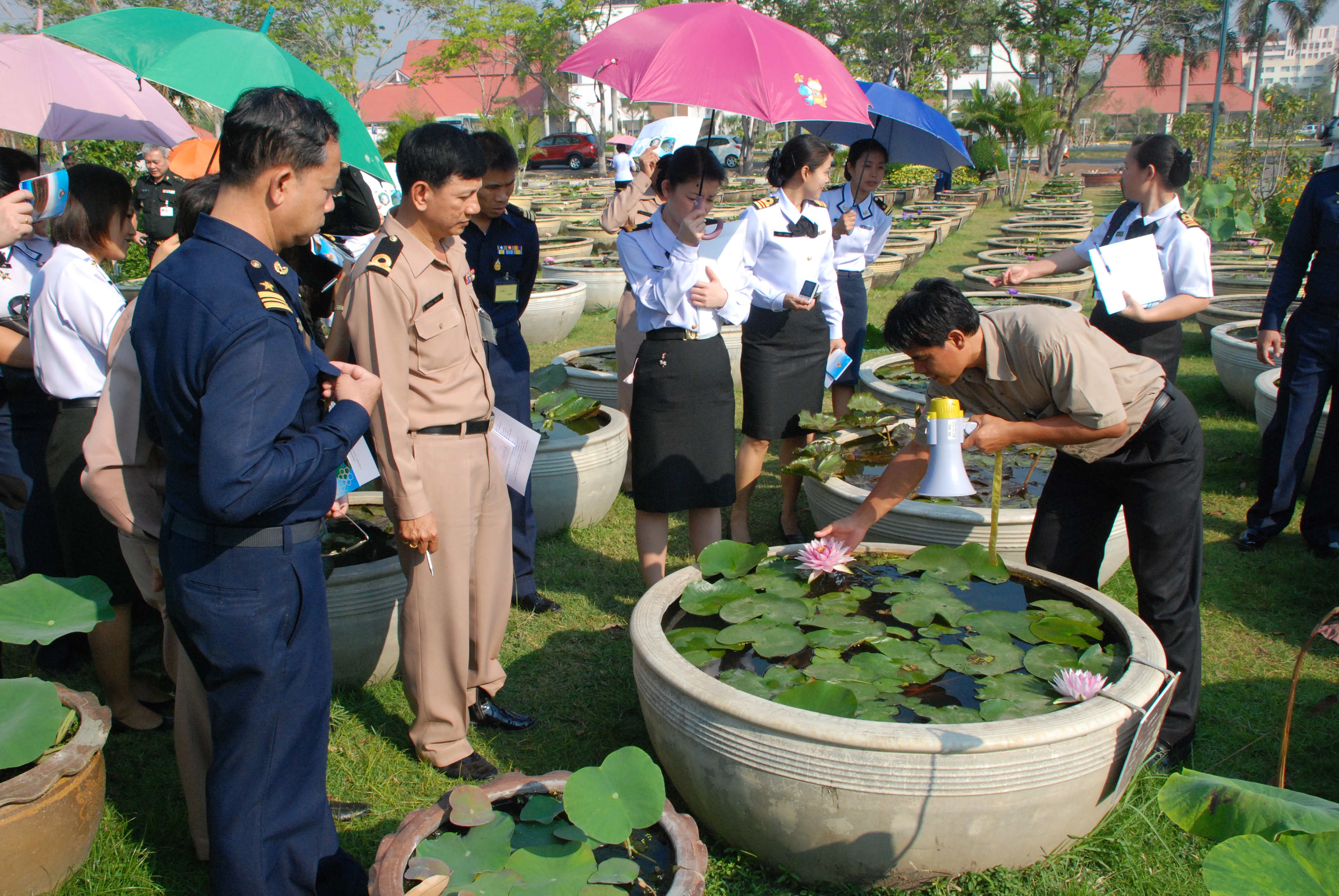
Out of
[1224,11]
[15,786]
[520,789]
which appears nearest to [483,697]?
[520,789]

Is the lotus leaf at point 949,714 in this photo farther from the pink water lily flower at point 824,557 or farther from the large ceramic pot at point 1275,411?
the large ceramic pot at point 1275,411

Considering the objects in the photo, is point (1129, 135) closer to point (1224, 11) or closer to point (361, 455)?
point (1224, 11)

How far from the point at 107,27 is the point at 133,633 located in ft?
7.02

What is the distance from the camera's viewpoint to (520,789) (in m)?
2.03

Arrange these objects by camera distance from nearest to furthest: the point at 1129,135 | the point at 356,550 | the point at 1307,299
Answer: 1. the point at 356,550
2. the point at 1307,299
3. the point at 1129,135

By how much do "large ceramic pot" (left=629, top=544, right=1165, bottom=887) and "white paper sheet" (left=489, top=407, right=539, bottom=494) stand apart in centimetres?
102

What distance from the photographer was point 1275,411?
15.0ft

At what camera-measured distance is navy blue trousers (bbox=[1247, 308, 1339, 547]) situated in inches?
162

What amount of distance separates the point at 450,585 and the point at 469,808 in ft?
2.76

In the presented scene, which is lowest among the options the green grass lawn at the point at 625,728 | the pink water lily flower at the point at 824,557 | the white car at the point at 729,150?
the green grass lawn at the point at 625,728

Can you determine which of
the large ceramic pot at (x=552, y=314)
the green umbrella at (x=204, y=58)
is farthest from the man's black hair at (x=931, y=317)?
the large ceramic pot at (x=552, y=314)

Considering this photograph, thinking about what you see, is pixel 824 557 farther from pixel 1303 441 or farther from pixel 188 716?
pixel 1303 441

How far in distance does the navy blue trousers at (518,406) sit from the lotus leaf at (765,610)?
1251 millimetres

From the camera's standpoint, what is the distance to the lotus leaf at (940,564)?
2906mm
